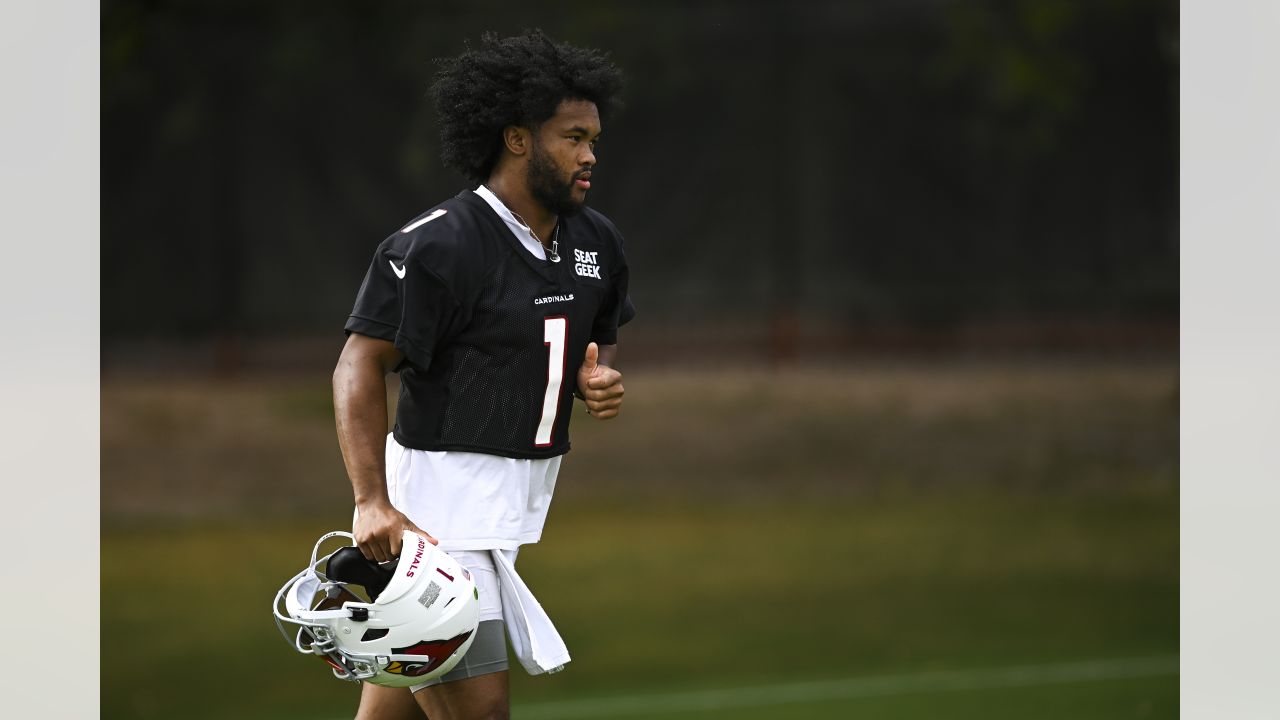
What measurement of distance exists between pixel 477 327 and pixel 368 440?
0.34 meters

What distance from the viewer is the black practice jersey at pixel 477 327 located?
9.80 ft

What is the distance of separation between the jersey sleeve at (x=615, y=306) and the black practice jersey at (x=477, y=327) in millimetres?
185

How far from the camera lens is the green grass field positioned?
21.1 feet

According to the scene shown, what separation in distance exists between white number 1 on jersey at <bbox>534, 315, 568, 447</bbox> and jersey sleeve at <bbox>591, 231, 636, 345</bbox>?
0.79ft

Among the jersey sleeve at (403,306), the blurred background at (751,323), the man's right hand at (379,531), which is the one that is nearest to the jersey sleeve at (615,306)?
the jersey sleeve at (403,306)

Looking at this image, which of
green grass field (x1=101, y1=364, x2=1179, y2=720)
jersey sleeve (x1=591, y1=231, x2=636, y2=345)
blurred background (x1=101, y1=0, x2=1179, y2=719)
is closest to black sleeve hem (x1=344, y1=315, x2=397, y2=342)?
jersey sleeve (x1=591, y1=231, x2=636, y2=345)

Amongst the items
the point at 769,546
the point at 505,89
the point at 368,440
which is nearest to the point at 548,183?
the point at 505,89

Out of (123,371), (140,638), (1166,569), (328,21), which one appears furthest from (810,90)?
(140,638)

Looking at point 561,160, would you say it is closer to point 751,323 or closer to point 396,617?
point 396,617

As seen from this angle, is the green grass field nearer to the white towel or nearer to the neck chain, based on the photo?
the white towel

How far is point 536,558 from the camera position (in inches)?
340

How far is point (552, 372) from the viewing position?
10.5 ft

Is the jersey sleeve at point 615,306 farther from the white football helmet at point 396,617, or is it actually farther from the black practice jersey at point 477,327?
the white football helmet at point 396,617

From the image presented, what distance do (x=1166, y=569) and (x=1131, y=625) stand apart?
1340 mm
